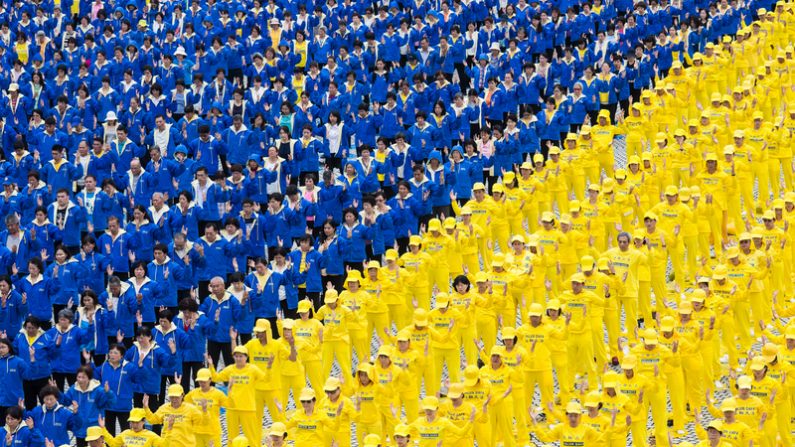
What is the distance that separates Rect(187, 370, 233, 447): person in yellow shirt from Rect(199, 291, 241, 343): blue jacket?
2.16m

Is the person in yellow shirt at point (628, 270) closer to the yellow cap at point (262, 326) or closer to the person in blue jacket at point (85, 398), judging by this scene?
the yellow cap at point (262, 326)

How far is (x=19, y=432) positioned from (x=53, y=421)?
47cm

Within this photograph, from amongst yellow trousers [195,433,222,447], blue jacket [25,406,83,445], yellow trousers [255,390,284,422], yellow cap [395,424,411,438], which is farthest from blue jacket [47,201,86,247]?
yellow cap [395,424,411,438]

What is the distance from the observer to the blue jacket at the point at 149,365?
2358cm

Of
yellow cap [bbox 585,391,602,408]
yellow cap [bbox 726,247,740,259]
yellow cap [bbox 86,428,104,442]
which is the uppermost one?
yellow cap [bbox 726,247,740,259]

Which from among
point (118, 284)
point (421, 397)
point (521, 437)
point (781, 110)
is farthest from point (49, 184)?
point (781, 110)

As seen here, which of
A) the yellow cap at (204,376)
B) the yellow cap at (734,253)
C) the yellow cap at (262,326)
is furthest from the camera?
the yellow cap at (734,253)

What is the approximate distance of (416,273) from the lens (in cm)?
2686

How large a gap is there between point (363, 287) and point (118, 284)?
3611 mm

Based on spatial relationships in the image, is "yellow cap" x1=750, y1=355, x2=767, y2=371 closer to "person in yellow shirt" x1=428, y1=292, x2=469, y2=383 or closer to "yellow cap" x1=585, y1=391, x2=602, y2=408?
"yellow cap" x1=585, y1=391, x2=602, y2=408

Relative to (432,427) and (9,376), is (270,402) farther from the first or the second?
(9,376)

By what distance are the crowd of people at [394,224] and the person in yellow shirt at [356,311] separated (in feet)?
0.14

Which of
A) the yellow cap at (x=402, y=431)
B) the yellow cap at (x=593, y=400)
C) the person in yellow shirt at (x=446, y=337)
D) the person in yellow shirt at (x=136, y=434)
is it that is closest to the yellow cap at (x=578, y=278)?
the person in yellow shirt at (x=446, y=337)

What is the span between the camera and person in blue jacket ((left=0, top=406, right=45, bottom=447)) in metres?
22.1
